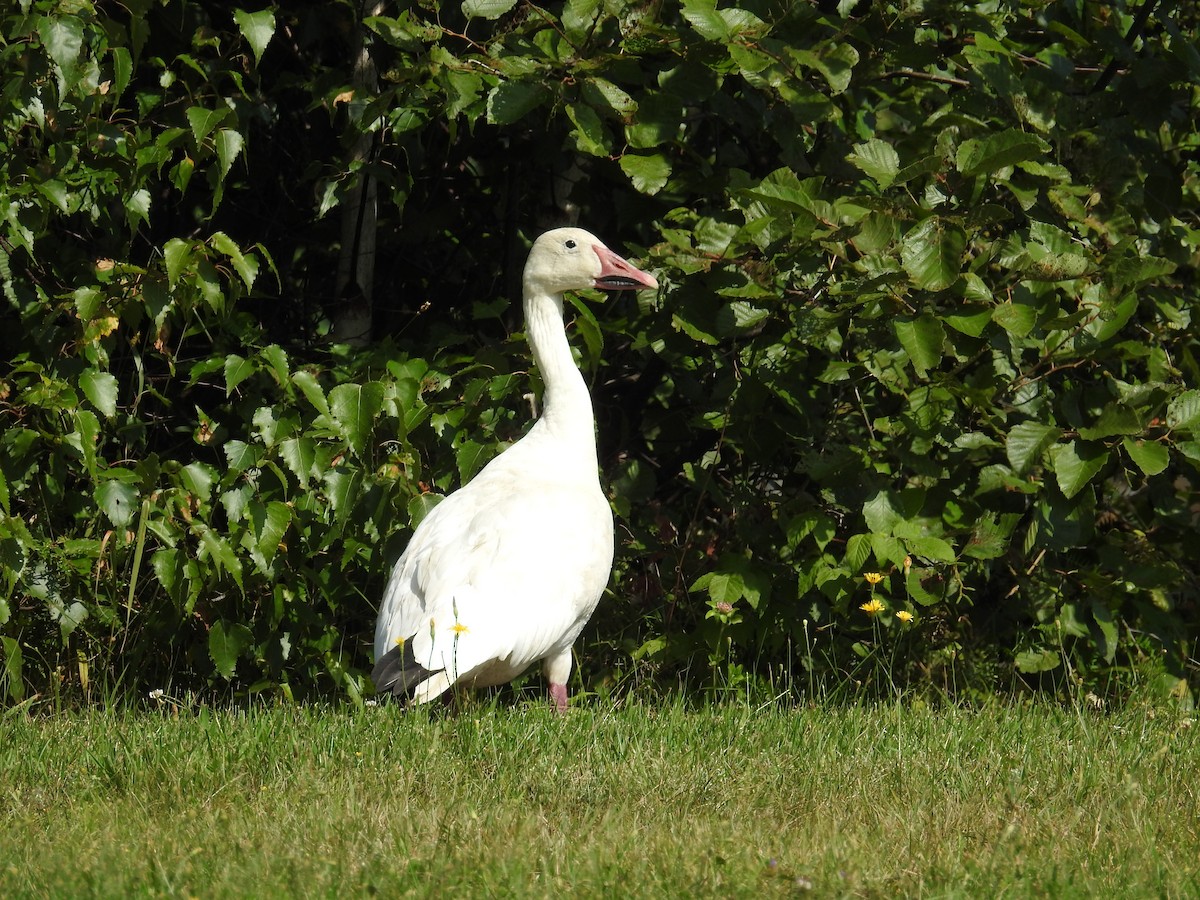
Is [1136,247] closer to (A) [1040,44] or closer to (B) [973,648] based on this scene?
(A) [1040,44]

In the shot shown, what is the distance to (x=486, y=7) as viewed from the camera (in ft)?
15.6

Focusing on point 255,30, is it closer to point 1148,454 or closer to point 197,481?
point 197,481

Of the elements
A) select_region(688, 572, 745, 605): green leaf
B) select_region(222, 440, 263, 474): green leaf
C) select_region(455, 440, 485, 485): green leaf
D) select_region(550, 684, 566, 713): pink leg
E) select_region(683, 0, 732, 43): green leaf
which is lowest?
select_region(550, 684, 566, 713): pink leg

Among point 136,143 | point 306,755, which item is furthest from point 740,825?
point 136,143

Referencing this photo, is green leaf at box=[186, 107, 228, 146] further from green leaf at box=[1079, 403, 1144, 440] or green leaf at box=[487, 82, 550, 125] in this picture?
green leaf at box=[1079, 403, 1144, 440]

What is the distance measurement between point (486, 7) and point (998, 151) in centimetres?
169

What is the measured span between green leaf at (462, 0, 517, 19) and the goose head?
96 cm

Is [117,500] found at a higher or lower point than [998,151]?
lower

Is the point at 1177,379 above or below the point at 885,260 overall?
below

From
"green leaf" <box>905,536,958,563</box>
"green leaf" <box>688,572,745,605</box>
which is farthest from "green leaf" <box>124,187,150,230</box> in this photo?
"green leaf" <box>905,536,958,563</box>

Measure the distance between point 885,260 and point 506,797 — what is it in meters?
2.03

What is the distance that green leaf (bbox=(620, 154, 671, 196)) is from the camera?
489 centimetres

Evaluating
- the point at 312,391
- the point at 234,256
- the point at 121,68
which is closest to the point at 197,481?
the point at 312,391

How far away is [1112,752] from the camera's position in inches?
164
